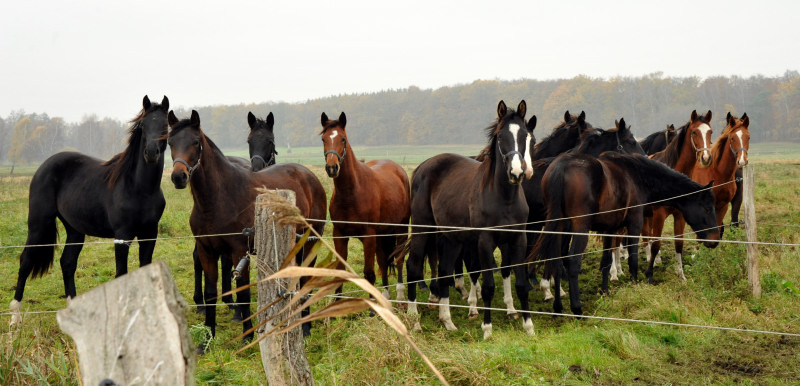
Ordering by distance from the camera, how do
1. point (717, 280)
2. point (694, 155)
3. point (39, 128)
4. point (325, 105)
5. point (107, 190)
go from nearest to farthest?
point (107, 190), point (717, 280), point (694, 155), point (39, 128), point (325, 105)

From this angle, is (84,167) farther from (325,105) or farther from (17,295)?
(325,105)

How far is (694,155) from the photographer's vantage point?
9242mm

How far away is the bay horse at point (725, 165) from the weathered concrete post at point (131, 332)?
893 cm

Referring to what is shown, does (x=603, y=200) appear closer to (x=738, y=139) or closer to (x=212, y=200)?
(x=738, y=139)

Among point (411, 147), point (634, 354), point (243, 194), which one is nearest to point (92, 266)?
point (243, 194)

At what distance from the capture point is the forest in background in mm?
72188

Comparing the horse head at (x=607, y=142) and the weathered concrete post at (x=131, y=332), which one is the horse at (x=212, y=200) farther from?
the horse head at (x=607, y=142)

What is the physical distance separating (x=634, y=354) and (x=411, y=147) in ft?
272


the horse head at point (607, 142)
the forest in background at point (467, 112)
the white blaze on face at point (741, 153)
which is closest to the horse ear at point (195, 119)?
the horse head at point (607, 142)

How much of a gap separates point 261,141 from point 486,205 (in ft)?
13.0

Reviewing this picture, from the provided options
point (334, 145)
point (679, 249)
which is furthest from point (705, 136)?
point (334, 145)

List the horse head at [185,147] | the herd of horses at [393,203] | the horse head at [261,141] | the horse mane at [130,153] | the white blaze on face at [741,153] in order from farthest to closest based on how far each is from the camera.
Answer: the white blaze on face at [741,153] < the horse head at [261,141] < the horse mane at [130,153] < the herd of horses at [393,203] < the horse head at [185,147]

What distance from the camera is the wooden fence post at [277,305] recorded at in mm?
2953

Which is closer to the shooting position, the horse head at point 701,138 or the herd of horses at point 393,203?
the herd of horses at point 393,203
